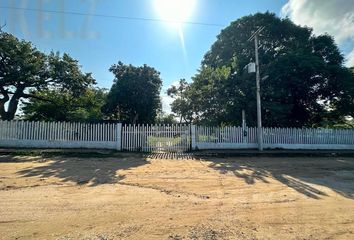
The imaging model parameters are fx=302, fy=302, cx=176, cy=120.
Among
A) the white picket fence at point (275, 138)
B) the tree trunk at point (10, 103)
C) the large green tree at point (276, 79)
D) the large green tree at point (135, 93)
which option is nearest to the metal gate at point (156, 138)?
the white picket fence at point (275, 138)

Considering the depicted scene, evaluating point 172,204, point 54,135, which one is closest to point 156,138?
point 54,135

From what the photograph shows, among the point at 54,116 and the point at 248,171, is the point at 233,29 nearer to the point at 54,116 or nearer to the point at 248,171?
the point at 54,116

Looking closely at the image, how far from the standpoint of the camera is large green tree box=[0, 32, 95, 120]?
20391mm

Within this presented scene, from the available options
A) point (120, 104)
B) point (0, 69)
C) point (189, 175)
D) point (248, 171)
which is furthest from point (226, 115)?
point (0, 69)

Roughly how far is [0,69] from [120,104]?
8351mm

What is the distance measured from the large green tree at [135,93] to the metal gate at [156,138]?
536 cm

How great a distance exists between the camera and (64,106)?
24297mm

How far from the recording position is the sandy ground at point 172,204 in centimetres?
463

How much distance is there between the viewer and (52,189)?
7.38 metres

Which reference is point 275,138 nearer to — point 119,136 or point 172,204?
point 119,136

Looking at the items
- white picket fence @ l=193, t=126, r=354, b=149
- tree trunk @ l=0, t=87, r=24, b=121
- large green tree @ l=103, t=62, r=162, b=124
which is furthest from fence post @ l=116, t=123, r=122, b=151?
tree trunk @ l=0, t=87, r=24, b=121

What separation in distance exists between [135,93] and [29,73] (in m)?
7.29

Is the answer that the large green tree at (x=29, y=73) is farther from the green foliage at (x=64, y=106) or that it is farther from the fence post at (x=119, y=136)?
the fence post at (x=119, y=136)

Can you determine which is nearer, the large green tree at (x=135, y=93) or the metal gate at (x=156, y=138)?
the metal gate at (x=156, y=138)
